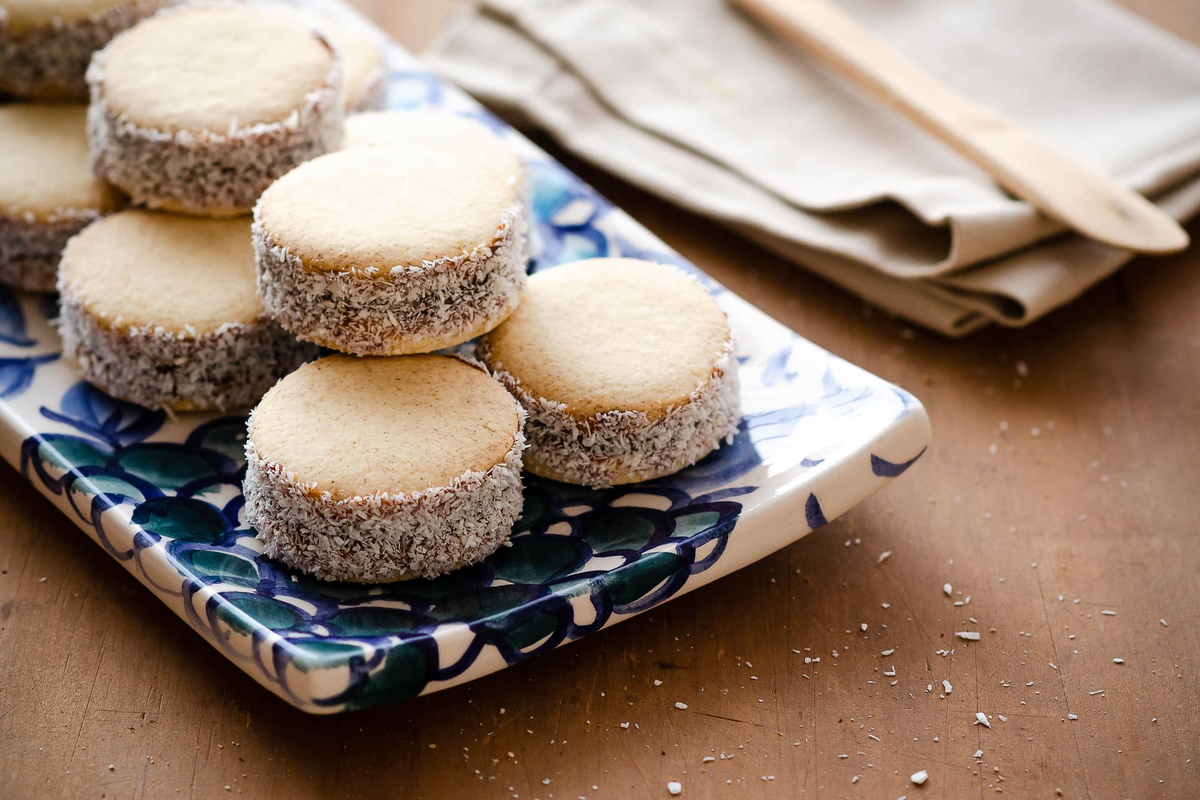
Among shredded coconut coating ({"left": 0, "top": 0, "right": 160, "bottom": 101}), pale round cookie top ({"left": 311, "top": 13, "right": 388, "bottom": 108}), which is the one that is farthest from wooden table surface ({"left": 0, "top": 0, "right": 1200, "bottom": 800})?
pale round cookie top ({"left": 311, "top": 13, "right": 388, "bottom": 108})

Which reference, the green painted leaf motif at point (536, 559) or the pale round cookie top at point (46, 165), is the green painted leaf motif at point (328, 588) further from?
the pale round cookie top at point (46, 165)

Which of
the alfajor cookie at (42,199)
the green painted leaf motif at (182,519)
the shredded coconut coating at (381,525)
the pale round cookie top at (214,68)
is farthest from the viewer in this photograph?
the alfajor cookie at (42,199)

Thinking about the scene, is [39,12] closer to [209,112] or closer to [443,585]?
[209,112]

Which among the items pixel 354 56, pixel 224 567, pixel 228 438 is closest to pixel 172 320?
pixel 228 438

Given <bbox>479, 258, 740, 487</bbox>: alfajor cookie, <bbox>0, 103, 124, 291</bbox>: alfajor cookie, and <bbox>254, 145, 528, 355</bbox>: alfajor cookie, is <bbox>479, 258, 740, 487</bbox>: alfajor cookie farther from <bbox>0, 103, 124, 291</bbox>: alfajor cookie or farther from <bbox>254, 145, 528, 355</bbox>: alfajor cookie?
<bbox>0, 103, 124, 291</bbox>: alfajor cookie

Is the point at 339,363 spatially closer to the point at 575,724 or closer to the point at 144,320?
the point at 144,320

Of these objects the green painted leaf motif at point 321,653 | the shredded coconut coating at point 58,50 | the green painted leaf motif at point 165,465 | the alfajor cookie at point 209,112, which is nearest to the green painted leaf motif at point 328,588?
the green painted leaf motif at point 321,653
